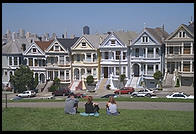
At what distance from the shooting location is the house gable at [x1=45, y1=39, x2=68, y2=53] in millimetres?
47591

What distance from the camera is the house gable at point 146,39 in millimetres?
42500

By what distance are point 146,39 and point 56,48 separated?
12907 mm

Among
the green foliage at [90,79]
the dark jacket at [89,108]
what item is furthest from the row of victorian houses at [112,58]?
the dark jacket at [89,108]

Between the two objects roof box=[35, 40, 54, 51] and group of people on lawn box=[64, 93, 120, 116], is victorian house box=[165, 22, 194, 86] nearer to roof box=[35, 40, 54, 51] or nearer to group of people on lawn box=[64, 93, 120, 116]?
roof box=[35, 40, 54, 51]

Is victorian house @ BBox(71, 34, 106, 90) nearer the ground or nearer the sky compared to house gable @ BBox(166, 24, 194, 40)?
nearer the ground

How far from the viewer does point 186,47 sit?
134 feet

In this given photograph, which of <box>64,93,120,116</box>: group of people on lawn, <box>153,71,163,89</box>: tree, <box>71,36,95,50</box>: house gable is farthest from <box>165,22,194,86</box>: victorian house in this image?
<box>64,93,120,116</box>: group of people on lawn

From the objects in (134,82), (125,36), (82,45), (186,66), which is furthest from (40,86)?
(186,66)

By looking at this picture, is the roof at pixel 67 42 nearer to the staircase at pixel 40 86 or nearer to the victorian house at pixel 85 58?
the victorian house at pixel 85 58

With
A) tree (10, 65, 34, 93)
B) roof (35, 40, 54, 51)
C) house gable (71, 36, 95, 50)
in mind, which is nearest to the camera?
tree (10, 65, 34, 93)

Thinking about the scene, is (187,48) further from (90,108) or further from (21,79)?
(90,108)

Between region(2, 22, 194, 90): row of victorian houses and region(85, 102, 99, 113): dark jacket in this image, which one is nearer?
region(85, 102, 99, 113): dark jacket

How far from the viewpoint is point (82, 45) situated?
4681 cm

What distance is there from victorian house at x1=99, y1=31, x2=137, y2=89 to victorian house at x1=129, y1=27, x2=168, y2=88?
123 centimetres
